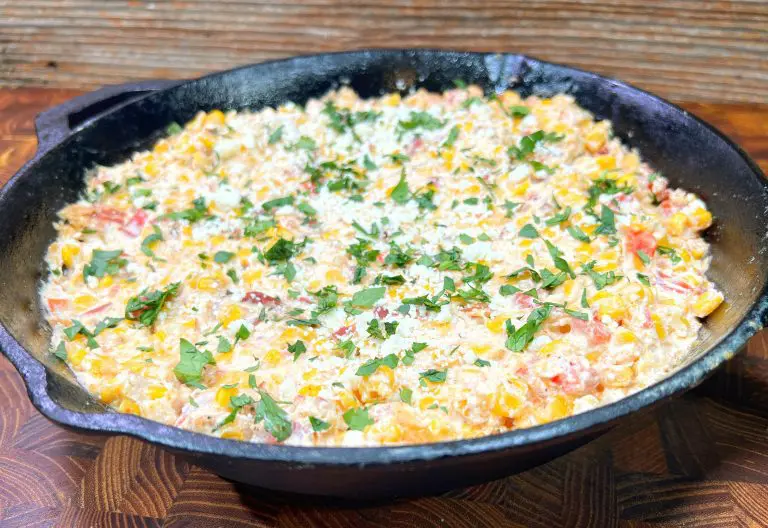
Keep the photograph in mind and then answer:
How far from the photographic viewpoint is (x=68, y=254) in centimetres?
262

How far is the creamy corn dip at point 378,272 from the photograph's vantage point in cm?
201

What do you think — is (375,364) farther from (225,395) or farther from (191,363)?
(191,363)

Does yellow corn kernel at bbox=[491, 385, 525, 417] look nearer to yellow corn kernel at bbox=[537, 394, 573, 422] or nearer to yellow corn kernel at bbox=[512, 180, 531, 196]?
yellow corn kernel at bbox=[537, 394, 573, 422]

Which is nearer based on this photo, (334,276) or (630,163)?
(334,276)

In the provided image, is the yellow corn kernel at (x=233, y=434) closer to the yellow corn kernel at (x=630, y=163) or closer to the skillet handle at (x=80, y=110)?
the skillet handle at (x=80, y=110)

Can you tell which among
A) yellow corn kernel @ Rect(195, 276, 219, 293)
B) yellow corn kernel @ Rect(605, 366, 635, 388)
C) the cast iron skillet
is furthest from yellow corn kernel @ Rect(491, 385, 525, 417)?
yellow corn kernel @ Rect(195, 276, 219, 293)

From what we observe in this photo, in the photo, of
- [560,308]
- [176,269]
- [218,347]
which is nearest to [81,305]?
[176,269]

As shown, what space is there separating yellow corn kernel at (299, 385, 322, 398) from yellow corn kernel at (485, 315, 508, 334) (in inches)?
24.0

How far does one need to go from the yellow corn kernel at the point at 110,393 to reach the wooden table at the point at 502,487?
355 millimetres

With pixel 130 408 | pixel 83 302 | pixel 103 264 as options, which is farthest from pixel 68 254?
pixel 130 408

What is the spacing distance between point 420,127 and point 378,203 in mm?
623

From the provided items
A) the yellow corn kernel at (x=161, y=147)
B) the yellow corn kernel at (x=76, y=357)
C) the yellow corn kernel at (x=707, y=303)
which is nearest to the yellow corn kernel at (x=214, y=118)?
the yellow corn kernel at (x=161, y=147)

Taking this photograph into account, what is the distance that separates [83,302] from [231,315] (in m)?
0.60

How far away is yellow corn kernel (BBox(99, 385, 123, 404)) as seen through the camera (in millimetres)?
2066
